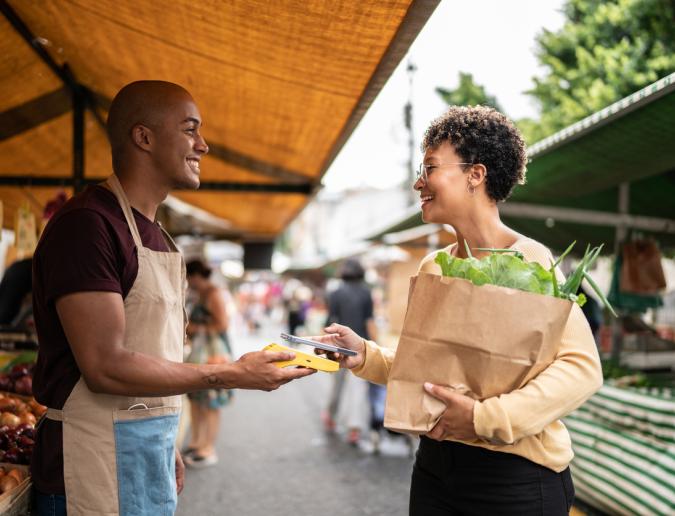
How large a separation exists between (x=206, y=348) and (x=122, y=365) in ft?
18.6

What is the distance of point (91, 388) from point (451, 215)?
1322 mm

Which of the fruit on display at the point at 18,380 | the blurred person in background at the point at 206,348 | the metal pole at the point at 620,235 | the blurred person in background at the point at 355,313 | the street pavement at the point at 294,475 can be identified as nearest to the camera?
the fruit on display at the point at 18,380

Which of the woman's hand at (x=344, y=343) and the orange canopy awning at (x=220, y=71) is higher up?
the orange canopy awning at (x=220, y=71)

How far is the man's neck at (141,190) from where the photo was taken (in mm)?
2180

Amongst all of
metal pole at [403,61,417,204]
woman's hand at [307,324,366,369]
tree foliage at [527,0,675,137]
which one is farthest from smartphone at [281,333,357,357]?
metal pole at [403,61,417,204]

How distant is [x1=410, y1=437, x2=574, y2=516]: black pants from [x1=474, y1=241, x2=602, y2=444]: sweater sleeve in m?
0.27

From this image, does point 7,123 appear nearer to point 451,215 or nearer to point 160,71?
point 160,71

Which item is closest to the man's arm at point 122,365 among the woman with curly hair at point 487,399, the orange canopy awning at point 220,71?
the woman with curly hair at point 487,399

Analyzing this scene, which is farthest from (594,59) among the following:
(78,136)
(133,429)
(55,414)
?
(55,414)

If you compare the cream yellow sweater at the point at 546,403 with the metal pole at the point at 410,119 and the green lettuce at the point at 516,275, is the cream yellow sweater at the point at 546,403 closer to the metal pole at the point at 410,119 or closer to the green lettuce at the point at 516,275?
the green lettuce at the point at 516,275

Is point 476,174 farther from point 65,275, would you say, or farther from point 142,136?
point 65,275

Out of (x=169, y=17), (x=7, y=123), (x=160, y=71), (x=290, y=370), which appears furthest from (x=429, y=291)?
(x=7, y=123)

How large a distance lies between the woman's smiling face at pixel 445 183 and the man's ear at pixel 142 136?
969 millimetres

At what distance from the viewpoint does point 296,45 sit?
306 cm
